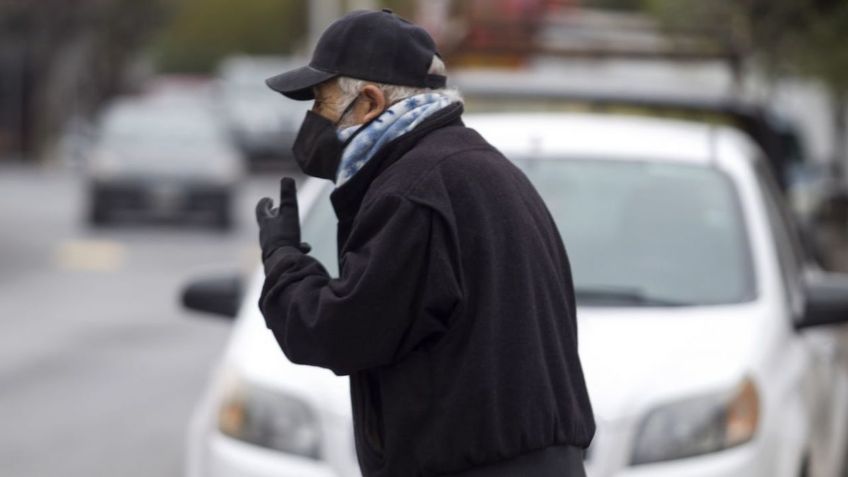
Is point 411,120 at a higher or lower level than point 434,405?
higher

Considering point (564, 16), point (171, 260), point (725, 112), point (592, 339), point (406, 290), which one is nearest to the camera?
point (406, 290)

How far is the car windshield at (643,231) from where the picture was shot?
19.5ft

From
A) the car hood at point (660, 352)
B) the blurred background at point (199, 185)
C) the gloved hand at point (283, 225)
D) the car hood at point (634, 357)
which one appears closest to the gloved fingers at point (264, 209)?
the gloved hand at point (283, 225)

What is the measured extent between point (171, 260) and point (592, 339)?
15.7 m

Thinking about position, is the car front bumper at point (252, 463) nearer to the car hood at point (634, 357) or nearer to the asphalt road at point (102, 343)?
the car hood at point (634, 357)

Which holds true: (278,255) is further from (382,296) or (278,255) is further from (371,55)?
(371,55)

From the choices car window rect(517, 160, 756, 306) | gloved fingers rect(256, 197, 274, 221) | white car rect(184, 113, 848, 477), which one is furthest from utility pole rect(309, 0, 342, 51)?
gloved fingers rect(256, 197, 274, 221)

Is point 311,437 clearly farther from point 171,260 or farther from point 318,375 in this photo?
point 171,260

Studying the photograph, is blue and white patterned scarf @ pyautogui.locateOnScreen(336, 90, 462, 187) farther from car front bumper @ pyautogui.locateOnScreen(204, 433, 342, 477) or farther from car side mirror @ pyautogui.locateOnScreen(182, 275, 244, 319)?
car side mirror @ pyautogui.locateOnScreen(182, 275, 244, 319)

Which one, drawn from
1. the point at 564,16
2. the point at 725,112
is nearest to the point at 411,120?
the point at 725,112

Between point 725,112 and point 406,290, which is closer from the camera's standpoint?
point 406,290

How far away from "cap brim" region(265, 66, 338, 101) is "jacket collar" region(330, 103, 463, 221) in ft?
0.60

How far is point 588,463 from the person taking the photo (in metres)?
4.97

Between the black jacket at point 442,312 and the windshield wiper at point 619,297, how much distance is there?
2.27 metres
